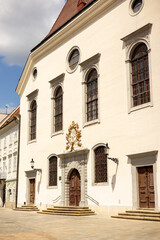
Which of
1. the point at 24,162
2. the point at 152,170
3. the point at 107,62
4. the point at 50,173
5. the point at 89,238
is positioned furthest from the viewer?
the point at 24,162

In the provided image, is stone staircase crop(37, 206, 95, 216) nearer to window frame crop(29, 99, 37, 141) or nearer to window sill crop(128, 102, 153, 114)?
window sill crop(128, 102, 153, 114)

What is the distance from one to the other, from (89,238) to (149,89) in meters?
9.13

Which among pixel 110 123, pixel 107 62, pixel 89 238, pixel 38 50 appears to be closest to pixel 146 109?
pixel 110 123

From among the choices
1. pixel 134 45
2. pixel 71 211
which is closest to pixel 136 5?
pixel 134 45

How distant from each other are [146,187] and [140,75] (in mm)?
5799

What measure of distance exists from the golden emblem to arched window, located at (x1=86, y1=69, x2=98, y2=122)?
45.5 inches

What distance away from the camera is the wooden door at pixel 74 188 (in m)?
21.3

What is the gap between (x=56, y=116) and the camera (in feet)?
81.1

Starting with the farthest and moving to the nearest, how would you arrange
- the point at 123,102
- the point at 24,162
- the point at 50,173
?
the point at 24,162
the point at 50,173
the point at 123,102

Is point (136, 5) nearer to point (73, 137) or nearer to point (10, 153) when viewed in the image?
point (73, 137)

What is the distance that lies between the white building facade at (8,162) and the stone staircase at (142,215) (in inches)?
694

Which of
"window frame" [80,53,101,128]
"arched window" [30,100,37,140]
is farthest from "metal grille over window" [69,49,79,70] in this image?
"arched window" [30,100,37,140]

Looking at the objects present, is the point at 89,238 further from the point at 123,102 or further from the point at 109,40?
the point at 109,40

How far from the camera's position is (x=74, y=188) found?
21578mm
